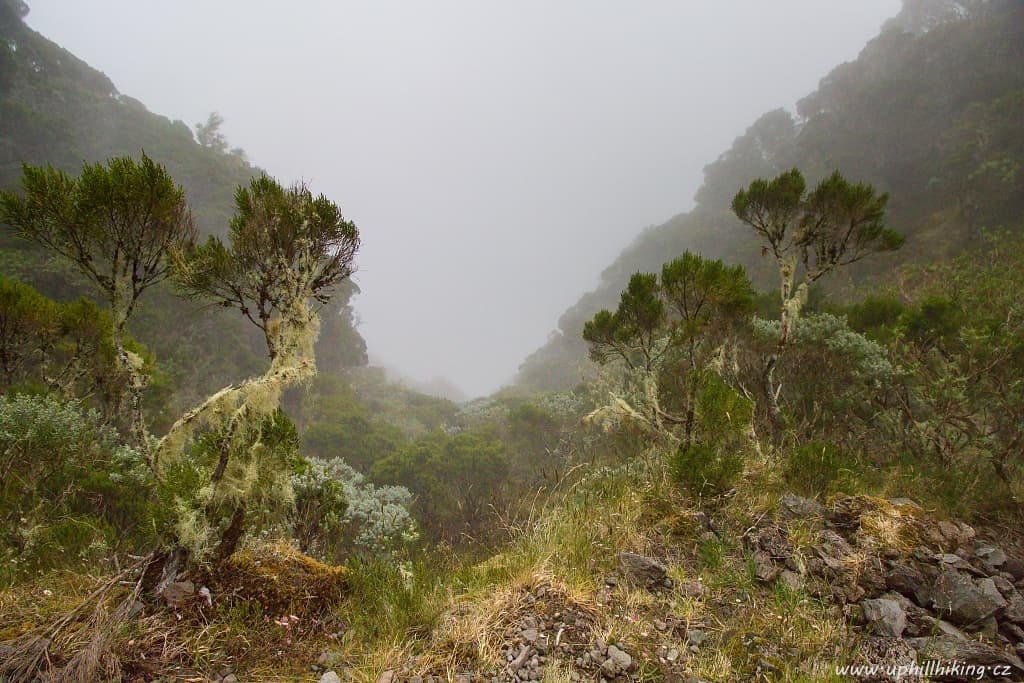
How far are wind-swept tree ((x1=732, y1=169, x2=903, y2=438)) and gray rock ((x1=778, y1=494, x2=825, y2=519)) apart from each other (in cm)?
257

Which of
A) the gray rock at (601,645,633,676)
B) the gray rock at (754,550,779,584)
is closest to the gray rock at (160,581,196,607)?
the gray rock at (601,645,633,676)

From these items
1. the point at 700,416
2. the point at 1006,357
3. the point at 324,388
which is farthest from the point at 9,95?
the point at 1006,357

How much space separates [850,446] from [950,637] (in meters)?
4.40

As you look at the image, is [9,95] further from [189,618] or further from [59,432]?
[189,618]

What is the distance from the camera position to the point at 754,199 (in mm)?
6172

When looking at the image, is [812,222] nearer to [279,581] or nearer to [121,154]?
[279,581]

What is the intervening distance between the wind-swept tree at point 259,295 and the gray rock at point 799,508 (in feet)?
13.4

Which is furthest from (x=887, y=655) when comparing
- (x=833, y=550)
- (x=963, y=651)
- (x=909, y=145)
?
(x=909, y=145)

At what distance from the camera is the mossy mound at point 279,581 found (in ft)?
9.86

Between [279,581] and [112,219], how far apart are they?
9.60ft

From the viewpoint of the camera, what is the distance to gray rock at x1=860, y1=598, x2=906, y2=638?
2.49 meters

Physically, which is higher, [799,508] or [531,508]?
[531,508]

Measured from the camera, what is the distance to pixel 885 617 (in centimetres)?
255

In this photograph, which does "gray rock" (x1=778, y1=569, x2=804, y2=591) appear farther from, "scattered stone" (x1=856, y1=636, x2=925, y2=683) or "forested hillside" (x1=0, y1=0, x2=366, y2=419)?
"forested hillside" (x1=0, y1=0, x2=366, y2=419)
